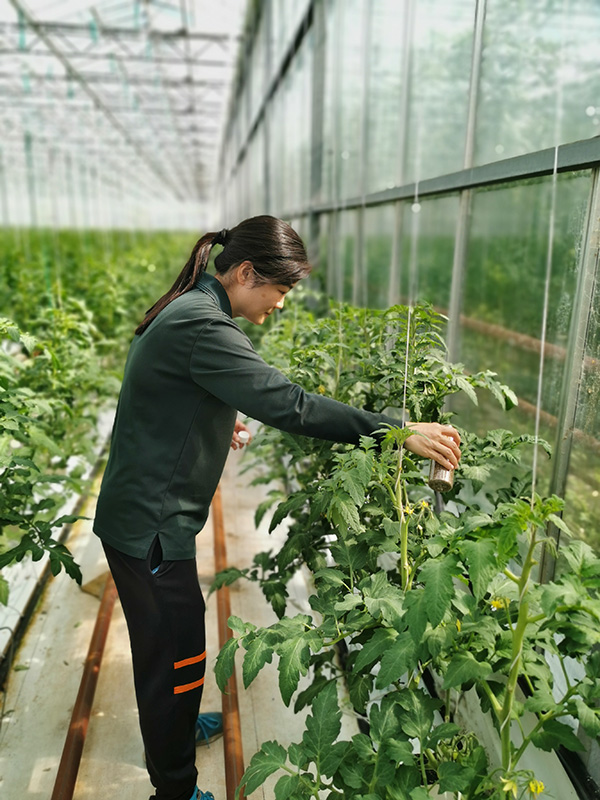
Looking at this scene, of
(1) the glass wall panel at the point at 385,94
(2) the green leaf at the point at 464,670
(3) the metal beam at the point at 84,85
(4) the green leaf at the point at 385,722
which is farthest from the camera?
(3) the metal beam at the point at 84,85

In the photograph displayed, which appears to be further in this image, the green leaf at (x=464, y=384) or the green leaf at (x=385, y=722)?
the green leaf at (x=464, y=384)

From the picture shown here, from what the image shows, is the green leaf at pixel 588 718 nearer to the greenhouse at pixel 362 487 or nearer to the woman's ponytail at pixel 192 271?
the greenhouse at pixel 362 487

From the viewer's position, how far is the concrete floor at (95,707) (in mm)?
2068

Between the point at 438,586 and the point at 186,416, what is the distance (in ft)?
2.63

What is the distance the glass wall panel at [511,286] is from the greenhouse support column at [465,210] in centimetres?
44

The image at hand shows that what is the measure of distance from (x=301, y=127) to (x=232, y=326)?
218 inches

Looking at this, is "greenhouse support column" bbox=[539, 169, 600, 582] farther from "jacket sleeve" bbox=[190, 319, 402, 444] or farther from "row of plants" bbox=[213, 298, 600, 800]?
"jacket sleeve" bbox=[190, 319, 402, 444]

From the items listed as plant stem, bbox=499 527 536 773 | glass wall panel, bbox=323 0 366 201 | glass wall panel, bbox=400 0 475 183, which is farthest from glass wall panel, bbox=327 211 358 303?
plant stem, bbox=499 527 536 773

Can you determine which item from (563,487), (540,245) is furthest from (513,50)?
(563,487)

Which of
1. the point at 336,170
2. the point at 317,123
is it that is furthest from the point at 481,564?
the point at 317,123

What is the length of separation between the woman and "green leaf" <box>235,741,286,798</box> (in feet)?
1.64

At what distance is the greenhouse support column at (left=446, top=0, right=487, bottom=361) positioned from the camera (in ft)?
7.51

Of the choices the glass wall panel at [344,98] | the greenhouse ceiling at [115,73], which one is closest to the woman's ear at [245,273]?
the glass wall panel at [344,98]

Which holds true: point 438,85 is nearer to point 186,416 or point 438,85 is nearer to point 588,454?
point 588,454
